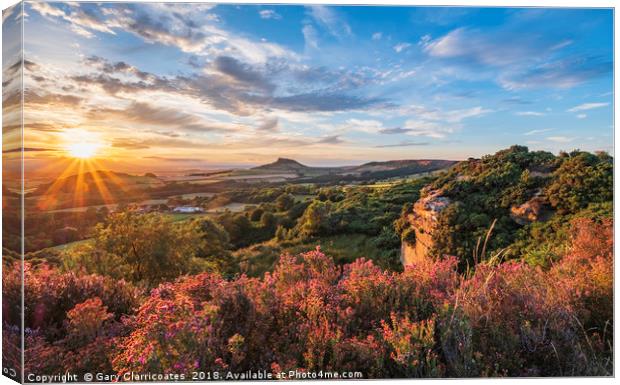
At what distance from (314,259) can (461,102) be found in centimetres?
259

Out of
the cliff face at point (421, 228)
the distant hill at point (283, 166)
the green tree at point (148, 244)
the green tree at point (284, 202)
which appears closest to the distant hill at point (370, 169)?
the distant hill at point (283, 166)

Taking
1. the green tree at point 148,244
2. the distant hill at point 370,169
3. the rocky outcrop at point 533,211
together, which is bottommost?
the green tree at point 148,244

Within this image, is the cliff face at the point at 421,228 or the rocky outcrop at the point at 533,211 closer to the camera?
the rocky outcrop at the point at 533,211

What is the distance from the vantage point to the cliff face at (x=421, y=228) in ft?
21.1

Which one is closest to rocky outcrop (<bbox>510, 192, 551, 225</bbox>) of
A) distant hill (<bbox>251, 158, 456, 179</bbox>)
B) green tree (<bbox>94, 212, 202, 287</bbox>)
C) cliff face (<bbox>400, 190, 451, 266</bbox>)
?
cliff face (<bbox>400, 190, 451, 266</bbox>)

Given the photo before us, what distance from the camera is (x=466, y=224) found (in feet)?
20.9

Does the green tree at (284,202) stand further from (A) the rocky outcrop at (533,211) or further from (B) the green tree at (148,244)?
(A) the rocky outcrop at (533,211)

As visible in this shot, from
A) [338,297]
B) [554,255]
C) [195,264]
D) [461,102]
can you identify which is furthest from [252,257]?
[554,255]

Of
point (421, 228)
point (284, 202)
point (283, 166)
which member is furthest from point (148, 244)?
point (421, 228)

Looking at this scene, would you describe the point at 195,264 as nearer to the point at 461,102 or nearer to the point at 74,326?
the point at 74,326

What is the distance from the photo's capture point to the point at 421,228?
255 inches

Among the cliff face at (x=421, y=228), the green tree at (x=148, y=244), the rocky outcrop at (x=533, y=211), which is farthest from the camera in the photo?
the cliff face at (x=421, y=228)

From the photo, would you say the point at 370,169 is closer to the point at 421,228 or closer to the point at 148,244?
the point at 421,228

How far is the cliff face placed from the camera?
643 cm
